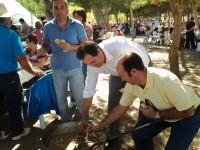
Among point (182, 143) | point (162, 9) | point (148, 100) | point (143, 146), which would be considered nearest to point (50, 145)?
point (143, 146)

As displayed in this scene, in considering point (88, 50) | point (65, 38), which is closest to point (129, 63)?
point (88, 50)

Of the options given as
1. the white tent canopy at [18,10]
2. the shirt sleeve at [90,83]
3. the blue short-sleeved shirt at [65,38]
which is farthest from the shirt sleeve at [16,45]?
the white tent canopy at [18,10]

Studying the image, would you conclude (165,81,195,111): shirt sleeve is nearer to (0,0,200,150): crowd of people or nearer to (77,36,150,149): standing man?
(0,0,200,150): crowd of people

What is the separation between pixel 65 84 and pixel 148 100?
142 centimetres

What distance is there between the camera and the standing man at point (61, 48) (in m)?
3.04

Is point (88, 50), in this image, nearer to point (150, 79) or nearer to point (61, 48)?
point (150, 79)

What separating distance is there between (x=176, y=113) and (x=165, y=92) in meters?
0.20

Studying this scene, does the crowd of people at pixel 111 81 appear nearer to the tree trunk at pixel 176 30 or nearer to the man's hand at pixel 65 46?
the man's hand at pixel 65 46

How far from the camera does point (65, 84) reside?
127 inches

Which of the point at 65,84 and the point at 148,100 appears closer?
the point at 148,100

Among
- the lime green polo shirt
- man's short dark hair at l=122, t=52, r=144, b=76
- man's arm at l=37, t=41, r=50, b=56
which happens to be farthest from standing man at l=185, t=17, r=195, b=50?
man's short dark hair at l=122, t=52, r=144, b=76

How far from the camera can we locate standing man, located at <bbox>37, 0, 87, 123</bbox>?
9.96 feet

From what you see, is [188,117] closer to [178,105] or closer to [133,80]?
[178,105]

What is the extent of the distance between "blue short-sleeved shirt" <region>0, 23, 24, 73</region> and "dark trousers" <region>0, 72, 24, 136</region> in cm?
10
